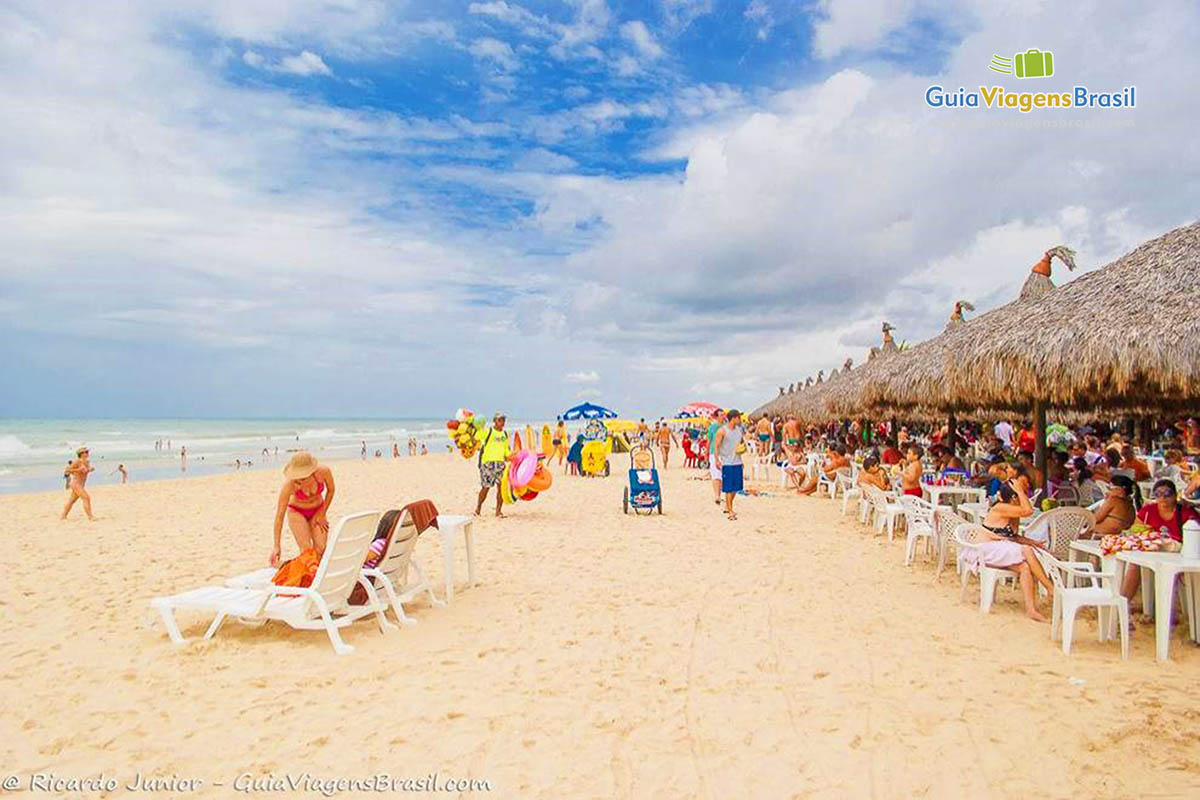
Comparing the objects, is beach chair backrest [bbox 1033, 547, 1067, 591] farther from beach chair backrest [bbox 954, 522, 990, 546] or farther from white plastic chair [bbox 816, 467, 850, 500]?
white plastic chair [bbox 816, 467, 850, 500]

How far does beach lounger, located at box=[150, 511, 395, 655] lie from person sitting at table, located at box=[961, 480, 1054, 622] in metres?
4.03

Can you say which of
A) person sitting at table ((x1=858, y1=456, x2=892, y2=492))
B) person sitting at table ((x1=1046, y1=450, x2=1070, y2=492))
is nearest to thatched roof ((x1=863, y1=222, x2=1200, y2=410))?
person sitting at table ((x1=1046, y1=450, x2=1070, y2=492))

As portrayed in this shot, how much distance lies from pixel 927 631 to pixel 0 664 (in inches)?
214

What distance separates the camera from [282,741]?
323 cm

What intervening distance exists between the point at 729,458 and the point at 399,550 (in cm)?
594

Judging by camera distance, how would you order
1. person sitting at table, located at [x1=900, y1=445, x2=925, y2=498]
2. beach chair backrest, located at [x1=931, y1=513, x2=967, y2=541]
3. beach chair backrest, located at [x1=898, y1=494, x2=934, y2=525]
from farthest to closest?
person sitting at table, located at [x1=900, y1=445, x2=925, y2=498]
beach chair backrest, located at [x1=898, y1=494, x2=934, y2=525]
beach chair backrest, located at [x1=931, y1=513, x2=967, y2=541]

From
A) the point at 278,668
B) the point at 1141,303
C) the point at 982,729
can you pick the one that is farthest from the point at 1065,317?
the point at 278,668

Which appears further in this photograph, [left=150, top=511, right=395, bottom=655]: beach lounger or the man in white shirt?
the man in white shirt

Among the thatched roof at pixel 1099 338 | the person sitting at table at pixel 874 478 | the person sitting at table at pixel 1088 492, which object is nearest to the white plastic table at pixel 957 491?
the person sitting at table at pixel 1088 492

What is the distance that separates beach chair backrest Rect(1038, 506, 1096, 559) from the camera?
5.29 meters

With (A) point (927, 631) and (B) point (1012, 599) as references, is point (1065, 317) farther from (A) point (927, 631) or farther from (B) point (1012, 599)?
(A) point (927, 631)

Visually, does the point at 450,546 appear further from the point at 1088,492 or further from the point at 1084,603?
the point at 1088,492

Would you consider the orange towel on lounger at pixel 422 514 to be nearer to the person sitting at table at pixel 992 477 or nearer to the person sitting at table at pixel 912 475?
the person sitting at table at pixel 992 477

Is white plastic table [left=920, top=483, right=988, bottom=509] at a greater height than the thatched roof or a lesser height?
lesser
